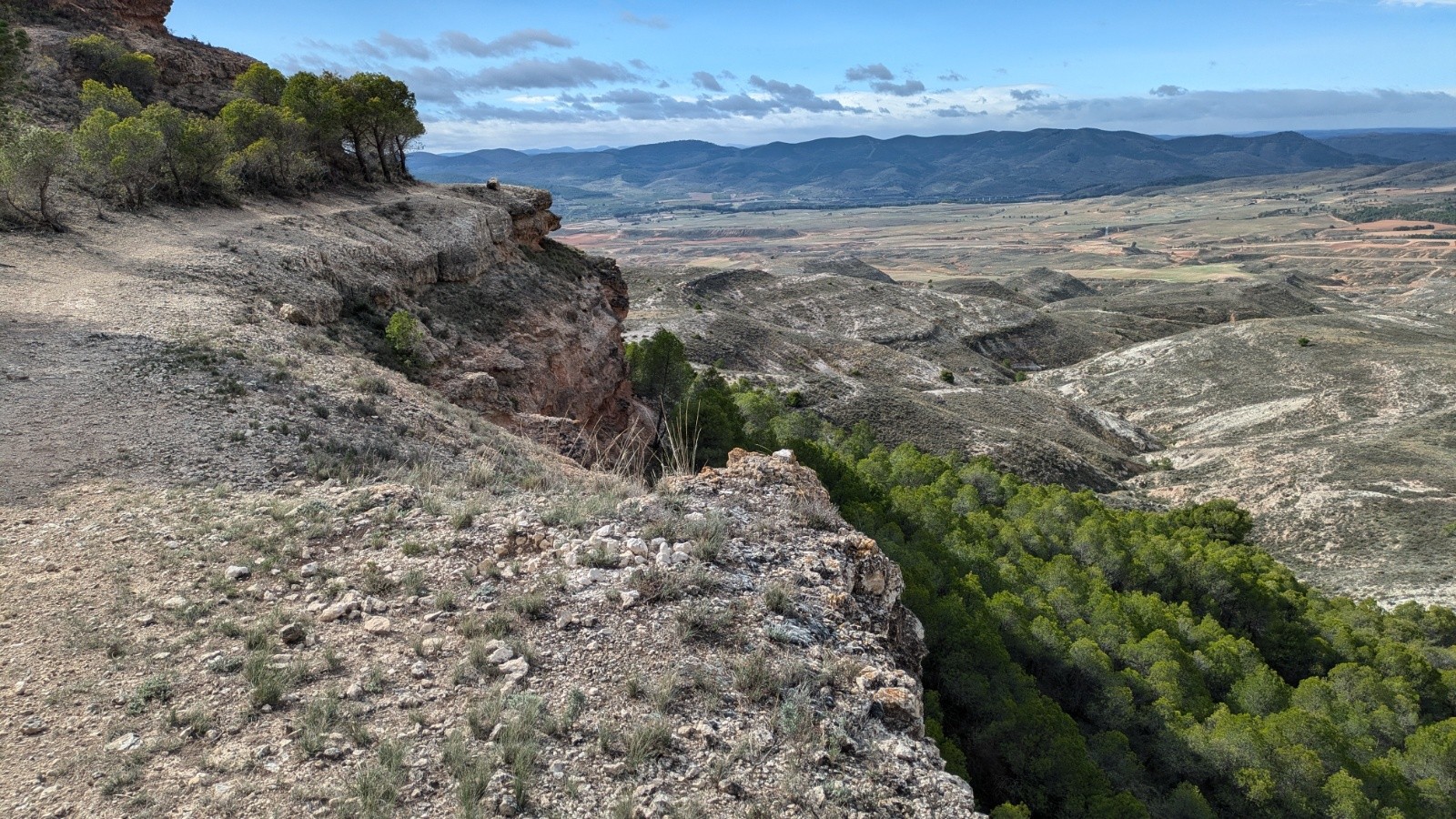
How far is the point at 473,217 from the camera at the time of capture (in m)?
33.2

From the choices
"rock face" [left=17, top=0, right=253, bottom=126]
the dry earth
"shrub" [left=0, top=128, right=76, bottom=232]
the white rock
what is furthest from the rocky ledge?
the dry earth

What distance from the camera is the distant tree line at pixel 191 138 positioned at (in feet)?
71.8

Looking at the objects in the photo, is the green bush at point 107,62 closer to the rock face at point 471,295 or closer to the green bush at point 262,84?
the green bush at point 262,84

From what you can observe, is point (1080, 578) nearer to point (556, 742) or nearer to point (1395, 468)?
point (556, 742)

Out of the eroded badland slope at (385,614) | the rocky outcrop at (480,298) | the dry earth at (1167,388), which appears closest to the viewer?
the eroded badland slope at (385,614)

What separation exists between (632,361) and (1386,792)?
105 ft

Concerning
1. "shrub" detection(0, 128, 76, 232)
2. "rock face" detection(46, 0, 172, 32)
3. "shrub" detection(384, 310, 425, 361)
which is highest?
"rock face" detection(46, 0, 172, 32)

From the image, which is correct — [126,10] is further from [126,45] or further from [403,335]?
[403,335]

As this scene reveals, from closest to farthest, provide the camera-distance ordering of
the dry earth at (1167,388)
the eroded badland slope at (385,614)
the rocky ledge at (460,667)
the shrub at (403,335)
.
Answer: the rocky ledge at (460,667)
the eroded badland slope at (385,614)
the shrub at (403,335)
the dry earth at (1167,388)

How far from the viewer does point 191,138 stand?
2706cm

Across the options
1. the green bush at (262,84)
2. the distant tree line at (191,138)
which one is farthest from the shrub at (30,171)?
the green bush at (262,84)

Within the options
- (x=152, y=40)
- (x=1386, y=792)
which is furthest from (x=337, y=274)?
(x=1386, y=792)

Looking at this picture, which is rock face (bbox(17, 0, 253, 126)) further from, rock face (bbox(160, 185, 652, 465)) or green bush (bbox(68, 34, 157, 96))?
rock face (bbox(160, 185, 652, 465))

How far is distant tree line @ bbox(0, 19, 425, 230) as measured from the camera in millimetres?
21875
